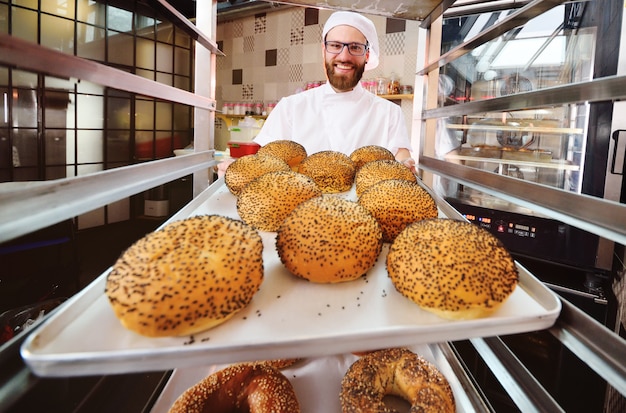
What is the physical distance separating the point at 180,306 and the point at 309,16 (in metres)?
6.04

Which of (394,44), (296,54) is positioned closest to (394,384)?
(394,44)

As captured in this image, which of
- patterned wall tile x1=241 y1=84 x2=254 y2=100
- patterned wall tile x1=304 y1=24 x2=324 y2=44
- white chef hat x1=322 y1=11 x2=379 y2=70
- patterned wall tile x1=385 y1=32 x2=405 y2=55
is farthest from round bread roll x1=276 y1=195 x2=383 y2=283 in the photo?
patterned wall tile x1=241 y1=84 x2=254 y2=100

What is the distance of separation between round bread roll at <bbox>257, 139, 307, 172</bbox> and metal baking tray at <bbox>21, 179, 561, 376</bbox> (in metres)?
0.85

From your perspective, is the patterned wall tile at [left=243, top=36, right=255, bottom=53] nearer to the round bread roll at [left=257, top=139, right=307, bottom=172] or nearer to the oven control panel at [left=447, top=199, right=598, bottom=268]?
the oven control panel at [left=447, top=199, right=598, bottom=268]

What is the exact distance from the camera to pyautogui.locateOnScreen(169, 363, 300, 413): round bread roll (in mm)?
816

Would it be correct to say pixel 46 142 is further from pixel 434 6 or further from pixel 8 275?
pixel 434 6

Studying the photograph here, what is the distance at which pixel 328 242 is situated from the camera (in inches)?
28.4

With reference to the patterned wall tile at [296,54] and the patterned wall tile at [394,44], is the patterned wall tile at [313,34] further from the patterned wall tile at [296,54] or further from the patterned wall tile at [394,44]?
the patterned wall tile at [394,44]

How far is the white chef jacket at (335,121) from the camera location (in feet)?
9.09

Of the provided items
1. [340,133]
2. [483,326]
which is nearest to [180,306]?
[483,326]

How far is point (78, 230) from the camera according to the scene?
219 inches

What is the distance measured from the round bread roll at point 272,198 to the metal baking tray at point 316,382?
39cm

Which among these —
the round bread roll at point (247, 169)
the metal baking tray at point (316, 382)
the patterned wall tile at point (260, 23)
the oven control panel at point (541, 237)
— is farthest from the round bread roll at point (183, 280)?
the patterned wall tile at point (260, 23)

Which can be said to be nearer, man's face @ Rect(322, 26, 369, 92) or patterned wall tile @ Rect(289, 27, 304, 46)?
man's face @ Rect(322, 26, 369, 92)
